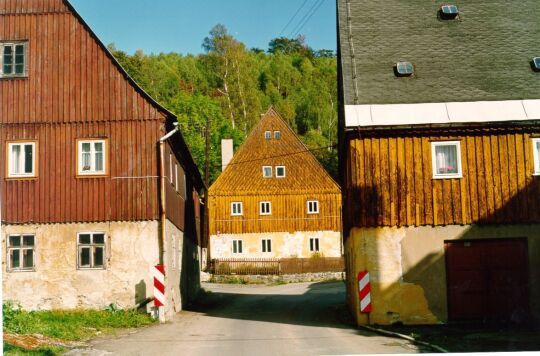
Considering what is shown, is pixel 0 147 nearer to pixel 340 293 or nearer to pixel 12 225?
pixel 12 225

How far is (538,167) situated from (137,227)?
36.1 feet

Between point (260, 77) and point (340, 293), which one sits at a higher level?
point (260, 77)

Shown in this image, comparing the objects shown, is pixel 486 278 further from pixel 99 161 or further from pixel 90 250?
pixel 99 161

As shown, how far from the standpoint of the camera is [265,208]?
164 feet

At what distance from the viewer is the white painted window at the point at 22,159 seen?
829 inches

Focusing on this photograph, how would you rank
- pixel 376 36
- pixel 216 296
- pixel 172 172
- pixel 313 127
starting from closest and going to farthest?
pixel 376 36, pixel 172 172, pixel 216 296, pixel 313 127

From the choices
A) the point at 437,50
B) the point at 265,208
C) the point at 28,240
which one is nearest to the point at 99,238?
the point at 28,240

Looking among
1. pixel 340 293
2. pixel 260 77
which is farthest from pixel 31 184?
pixel 340 293

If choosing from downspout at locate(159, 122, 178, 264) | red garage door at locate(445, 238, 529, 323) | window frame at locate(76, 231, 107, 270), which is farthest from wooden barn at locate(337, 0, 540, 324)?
window frame at locate(76, 231, 107, 270)

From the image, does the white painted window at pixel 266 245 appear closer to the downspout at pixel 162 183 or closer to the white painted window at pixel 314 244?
the white painted window at pixel 314 244

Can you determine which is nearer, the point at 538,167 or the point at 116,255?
the point at 538,167

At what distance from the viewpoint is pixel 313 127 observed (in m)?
38.8

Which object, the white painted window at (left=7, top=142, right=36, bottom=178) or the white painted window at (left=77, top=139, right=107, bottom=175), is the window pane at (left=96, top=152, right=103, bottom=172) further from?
the white painted window at (left=7, top=142, right=36, bottom=178)

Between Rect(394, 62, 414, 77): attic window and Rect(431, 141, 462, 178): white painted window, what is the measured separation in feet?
7.61
